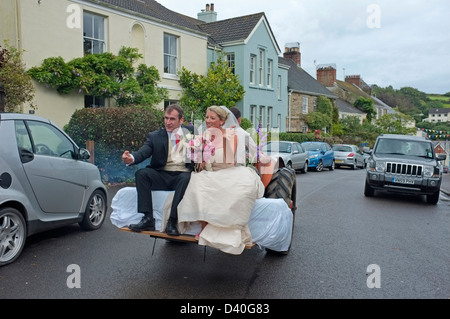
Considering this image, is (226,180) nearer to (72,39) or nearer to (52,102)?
(52,102)

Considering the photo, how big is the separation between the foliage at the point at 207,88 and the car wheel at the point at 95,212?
13922 mm

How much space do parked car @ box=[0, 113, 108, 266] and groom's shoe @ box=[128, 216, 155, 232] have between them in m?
1.73

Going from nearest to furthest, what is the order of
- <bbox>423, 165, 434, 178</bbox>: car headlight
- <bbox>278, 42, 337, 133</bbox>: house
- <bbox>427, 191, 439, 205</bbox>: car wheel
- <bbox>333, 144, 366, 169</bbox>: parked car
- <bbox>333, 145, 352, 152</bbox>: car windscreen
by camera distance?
1. <bbox>423, 165, 434, 178</bbox>: car headlight
2. <bbox>427, 191, 439, 205</bbox>: car wheel
3. <bbox>333, 144, 366, 169</bbox>: parked car
4. <bbox>333, 145, 352, 152</bbox>: car windscreen
5. <bbox>278, 42, 337, 133</bbox>: house

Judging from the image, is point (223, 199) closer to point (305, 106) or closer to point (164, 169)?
point (164, 169)

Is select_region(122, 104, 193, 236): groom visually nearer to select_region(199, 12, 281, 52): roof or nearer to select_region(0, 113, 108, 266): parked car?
select_region(0, 113, 108, 266): parked car

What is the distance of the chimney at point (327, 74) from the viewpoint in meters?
55.4

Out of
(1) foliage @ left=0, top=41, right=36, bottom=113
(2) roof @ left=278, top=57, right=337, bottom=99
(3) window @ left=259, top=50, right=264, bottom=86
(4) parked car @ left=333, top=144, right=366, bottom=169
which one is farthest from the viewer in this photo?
(2) roof @ left=278, top=57, right=337, bottom=99

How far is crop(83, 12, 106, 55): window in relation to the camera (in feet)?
57.4

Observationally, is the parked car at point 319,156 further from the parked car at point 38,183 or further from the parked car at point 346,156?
the parked car at point 38,183

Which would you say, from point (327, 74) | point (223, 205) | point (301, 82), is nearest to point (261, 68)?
point (301, 82)

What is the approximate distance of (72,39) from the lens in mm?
16578

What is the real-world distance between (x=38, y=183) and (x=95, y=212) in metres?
1.66

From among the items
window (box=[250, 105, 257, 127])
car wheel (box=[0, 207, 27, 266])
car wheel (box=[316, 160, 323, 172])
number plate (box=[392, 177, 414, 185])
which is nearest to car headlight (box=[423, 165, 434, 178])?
number plate (box=[392, 177, 414, 185])

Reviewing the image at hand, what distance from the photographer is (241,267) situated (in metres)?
5.33
